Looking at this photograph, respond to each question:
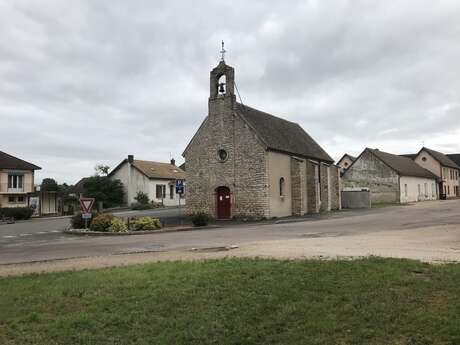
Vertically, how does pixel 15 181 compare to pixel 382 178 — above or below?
above

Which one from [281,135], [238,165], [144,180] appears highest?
[281,135]

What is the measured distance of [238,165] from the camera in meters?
29.9

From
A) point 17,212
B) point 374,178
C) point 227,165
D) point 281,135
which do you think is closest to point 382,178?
point 374,178

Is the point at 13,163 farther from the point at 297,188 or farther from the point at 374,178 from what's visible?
the point at 374,178

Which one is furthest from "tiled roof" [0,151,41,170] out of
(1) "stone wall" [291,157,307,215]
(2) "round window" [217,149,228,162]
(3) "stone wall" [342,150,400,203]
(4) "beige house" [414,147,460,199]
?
(4) "beige house" [414,147,460,199]

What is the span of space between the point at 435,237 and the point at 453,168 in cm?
7194

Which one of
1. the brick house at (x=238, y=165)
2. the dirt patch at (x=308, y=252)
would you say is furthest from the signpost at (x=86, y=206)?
the brick house at (x=238, y=165)

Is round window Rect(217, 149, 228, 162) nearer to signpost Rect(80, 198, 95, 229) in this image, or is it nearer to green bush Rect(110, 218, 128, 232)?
green bush Rect(110, 218, 128, 232)

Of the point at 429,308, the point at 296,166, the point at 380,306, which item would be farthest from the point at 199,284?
the point at 296,166

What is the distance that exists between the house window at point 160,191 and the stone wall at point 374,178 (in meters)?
22.2

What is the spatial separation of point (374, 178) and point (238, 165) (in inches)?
1182

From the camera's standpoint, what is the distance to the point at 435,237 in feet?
49.5

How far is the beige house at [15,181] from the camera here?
149 feet

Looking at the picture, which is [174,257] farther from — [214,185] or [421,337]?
[214,185]
